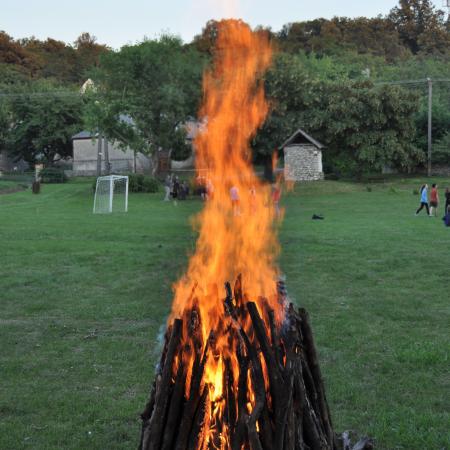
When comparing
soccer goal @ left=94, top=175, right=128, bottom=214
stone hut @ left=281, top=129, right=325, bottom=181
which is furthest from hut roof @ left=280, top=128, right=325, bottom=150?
soccer goal @ left=94, top=175, right=128, bottom=214

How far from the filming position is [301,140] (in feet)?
176

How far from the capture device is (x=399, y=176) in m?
55.6

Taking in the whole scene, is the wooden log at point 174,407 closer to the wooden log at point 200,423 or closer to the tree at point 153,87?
the wooden log at point 200,423

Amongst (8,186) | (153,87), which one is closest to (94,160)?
(8,186)

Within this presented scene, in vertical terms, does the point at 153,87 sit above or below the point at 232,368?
above

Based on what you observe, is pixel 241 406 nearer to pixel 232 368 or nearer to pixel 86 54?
pixel 232 368

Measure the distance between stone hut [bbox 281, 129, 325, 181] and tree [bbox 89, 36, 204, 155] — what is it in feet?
31.8

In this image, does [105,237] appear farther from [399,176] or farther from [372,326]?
[399,176]

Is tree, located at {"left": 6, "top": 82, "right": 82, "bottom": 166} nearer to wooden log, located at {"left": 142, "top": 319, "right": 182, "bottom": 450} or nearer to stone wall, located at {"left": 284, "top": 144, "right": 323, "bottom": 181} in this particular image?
stone wall, located at {"left": 284, "top": 144, "right": 323, "bottom": 181}

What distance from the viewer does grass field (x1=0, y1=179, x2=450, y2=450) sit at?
655 centimetres

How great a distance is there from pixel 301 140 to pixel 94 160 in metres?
30.1

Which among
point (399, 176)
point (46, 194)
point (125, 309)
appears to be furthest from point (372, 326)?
point (399, 176)

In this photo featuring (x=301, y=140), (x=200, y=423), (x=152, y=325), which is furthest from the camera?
(x=301, y=140)

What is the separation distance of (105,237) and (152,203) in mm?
17186
